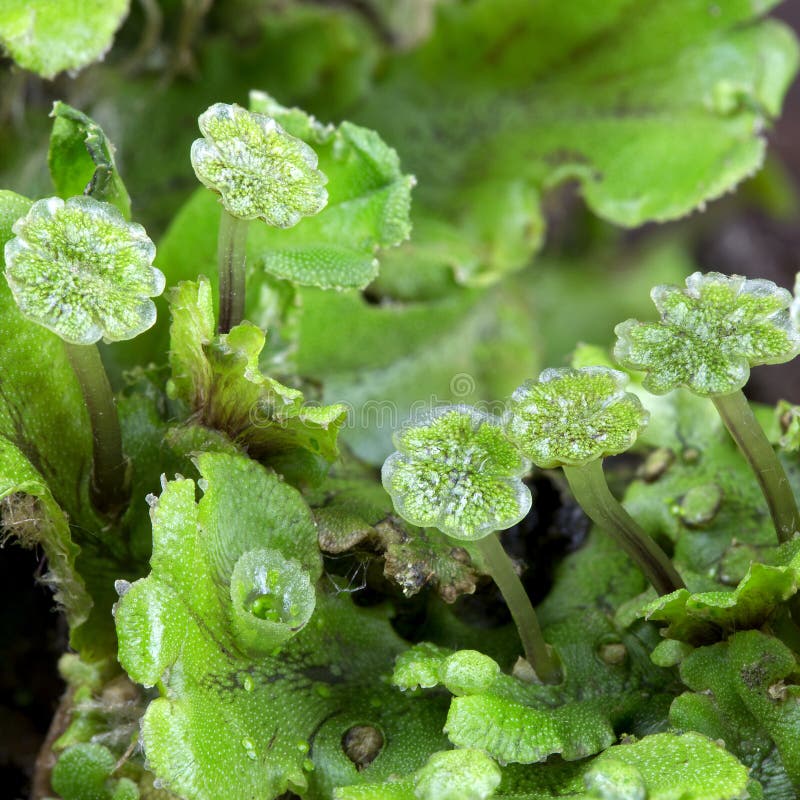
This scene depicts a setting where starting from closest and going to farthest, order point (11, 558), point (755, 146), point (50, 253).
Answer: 1. point (50, 253)
2. point (11, 558)
3. point (755, 146)

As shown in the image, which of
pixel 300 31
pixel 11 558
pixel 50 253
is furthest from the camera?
pixel 300 31

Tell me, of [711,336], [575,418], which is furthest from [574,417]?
[711,336]

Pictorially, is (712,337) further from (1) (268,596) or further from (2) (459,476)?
(1) (268,596)

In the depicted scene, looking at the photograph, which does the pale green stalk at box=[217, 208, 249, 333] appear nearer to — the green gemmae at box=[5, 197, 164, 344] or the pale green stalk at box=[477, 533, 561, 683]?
the green gemmae at box=[5, 197, 164, 344]

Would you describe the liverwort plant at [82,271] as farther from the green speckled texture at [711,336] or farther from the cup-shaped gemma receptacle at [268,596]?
the green speckled texture at [711,336]

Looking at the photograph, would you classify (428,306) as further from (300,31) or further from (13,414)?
(13,414)

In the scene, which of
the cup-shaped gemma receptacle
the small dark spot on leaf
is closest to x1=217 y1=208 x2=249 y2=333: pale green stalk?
the cup-shaped gemma receptacle

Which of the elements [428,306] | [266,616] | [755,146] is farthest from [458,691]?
[755,146]
